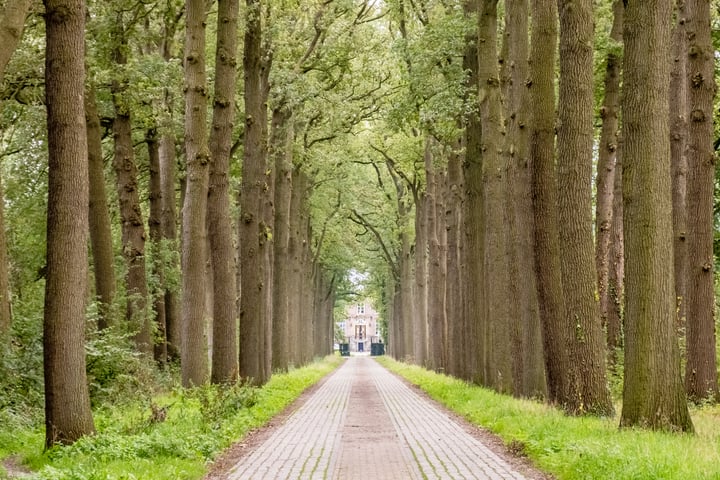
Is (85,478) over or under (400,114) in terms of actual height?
under

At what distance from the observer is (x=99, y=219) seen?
695 inches

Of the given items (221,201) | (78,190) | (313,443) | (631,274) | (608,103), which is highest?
(608,103)

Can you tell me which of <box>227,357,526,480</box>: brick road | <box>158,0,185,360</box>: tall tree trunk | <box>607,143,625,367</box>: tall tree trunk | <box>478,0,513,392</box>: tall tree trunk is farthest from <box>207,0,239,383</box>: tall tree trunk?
<box>607,143,625,367</box>: tall tree trunk

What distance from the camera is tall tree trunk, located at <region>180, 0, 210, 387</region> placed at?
1593 centimetres

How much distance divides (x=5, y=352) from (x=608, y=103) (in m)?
13.5

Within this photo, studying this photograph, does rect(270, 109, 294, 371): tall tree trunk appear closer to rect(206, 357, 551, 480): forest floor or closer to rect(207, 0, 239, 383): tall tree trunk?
rect(207, 0, 239, 383): tall tree trunk

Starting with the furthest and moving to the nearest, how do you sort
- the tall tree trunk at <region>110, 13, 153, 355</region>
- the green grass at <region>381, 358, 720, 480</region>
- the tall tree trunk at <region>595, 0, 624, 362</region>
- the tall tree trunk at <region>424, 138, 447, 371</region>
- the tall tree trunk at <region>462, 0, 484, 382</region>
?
the tall tree trunk at <region>424, 138, 447, 371</region> < the tall tree trunk at <region>462, 0, 484, 382</region> < the tall tree trunk at <region>110, 13, 153, 355</region> < the tall tree trunk at <region>595, 0, 624, 362</region> < the green grass at <region>381, 358, 720, 480</region>

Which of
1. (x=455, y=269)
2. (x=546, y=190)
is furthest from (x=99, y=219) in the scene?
(x=455, y=269)

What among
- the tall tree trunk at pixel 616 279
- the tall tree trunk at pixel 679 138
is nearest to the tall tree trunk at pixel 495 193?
the tall tree trunk at pixel 616 279

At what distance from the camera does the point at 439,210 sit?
36719 mm

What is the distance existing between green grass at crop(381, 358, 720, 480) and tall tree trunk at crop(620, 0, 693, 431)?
0.55m

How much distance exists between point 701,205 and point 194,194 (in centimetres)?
967

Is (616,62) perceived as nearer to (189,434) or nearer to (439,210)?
(189,434)

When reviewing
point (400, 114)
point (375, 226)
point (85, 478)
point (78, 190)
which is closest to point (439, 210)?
point (375, 226)
